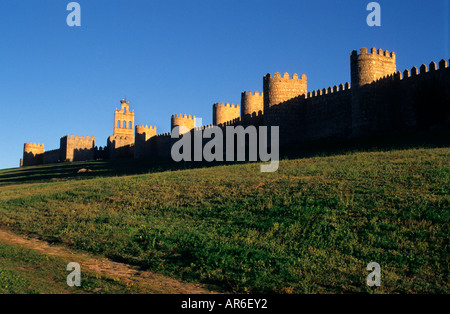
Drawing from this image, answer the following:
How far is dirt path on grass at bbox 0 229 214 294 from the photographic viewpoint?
29.7ft

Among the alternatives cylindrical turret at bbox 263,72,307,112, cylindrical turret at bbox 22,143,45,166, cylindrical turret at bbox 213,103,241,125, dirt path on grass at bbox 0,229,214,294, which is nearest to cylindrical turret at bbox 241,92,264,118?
cylindrical turret at bbox 213,103,241,125

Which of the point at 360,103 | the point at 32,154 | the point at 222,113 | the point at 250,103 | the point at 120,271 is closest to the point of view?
the point at 120,271

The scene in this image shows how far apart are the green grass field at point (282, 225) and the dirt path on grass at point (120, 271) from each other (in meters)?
0.36

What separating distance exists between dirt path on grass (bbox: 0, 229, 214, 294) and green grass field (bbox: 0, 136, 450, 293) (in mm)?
361

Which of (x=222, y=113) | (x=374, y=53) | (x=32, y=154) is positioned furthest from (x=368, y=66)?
(x=32, y=154)

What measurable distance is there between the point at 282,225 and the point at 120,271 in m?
4.82

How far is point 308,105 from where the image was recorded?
123 feet

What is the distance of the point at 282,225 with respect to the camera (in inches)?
506

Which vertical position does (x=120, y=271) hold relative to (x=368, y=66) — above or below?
below

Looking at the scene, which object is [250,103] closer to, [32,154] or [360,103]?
[360,103]

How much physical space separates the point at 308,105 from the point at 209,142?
12957 mm

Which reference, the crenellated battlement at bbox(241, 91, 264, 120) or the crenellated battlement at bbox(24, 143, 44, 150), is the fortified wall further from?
the crenellated battlement at bbox(24, 143, 44, 150)
